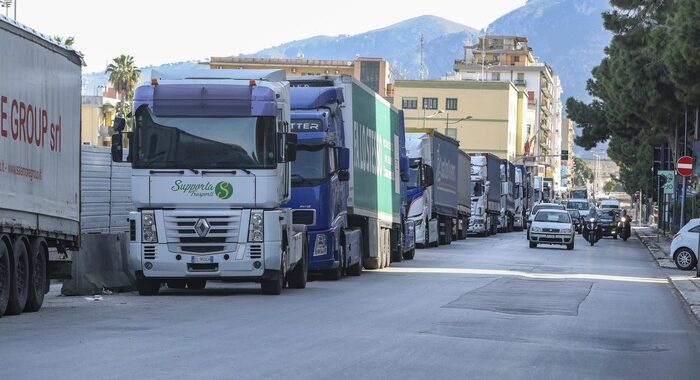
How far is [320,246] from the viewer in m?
27.3

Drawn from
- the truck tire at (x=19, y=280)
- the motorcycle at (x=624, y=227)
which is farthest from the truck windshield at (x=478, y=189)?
the truck tire at (x=19, y=280)

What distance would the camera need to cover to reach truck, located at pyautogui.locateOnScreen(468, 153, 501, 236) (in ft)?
232

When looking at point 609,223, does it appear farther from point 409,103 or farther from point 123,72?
point 409,103

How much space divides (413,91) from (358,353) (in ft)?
482

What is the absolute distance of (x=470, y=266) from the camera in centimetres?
3762

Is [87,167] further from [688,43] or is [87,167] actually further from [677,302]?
[688,43]

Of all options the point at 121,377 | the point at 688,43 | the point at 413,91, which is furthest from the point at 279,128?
the point at 413,91

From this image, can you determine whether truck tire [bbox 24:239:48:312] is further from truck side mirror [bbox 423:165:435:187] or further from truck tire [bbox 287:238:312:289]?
truck side mirror [bbox 423:165:435:187]

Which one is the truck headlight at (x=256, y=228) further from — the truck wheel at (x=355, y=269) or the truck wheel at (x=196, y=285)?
the truck wheel at (x=355, y=269)

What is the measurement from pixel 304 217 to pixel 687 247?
52.5 feet

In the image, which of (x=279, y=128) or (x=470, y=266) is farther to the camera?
(x=470, y=266)

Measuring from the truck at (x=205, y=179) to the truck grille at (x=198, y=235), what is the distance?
2 cm

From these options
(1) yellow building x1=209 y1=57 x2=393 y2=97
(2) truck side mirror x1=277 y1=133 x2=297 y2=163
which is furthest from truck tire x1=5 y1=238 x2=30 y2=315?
(1) yellow building x1=209 y1=57 x2=393 y2=97

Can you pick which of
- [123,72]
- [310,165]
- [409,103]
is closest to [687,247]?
[310,165]
